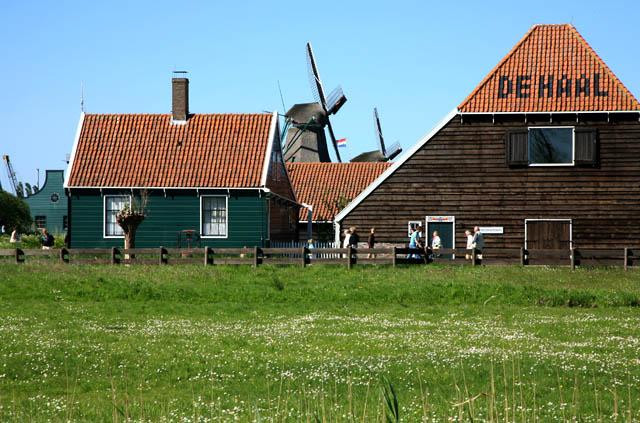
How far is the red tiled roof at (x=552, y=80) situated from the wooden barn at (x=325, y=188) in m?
17.1

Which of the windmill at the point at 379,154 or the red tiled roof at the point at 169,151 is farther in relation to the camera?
the windmill at the point at 379,154

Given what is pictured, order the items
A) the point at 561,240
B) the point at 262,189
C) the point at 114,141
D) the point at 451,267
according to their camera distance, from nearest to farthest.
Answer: the point at 451,267
the point at 561,240
the point at 262,189
the point at 114,141

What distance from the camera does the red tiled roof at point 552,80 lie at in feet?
123

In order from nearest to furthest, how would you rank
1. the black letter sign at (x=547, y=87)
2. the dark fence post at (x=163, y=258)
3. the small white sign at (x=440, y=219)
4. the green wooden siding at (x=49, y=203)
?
the dark fence post at (x=163, y=258)
the black letter sign at (x=547, y=87)
the small white sign at (x=440, y=219)
the green wooden siding at (x=49, y=203)

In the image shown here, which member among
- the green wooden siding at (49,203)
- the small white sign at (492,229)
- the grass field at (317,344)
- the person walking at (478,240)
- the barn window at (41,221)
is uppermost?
the green wooden siding at (49,203)

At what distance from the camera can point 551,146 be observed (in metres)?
38.0

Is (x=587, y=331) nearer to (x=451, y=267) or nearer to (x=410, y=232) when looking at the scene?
(x=451, y=267)

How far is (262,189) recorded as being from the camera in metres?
42.1

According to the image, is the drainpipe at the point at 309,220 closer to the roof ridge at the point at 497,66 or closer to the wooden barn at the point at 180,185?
the wooden barn at the point at 180,185

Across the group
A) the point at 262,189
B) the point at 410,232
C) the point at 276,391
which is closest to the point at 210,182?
the point at 262,189

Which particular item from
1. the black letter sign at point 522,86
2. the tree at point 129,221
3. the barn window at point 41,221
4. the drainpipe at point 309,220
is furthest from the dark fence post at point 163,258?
the barn window at point 41,221

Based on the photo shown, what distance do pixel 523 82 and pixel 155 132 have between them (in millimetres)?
16606

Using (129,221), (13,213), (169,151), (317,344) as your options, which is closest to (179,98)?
(169,151)

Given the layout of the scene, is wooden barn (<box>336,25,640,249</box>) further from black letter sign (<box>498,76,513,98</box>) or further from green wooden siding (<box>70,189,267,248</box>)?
green wooden siding (<box>70,189,267,248</box>)
